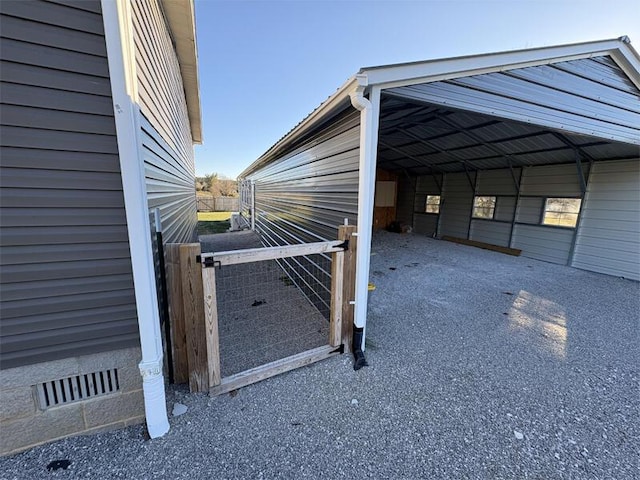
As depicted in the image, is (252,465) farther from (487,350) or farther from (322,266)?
(487,350)

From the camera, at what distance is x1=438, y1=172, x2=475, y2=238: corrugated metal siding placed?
32.6ft

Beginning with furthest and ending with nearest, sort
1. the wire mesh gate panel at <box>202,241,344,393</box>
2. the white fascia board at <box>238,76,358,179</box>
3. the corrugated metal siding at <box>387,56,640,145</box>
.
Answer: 1. the corrugated metal siding at <box>387,56,640,145</box>
2. the white fascia board at <box>238,76,358,179</box>
3. the wire mesh gate panel at <box>202,241,344,393</box>

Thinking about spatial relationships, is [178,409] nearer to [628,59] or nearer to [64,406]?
[64,406]

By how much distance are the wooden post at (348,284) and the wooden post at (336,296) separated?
4 centimetres

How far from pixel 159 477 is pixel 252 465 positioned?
1.73ft

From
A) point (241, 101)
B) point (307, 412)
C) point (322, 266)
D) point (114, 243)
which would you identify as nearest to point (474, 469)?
point (307, 412)

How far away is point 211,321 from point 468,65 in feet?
11.6

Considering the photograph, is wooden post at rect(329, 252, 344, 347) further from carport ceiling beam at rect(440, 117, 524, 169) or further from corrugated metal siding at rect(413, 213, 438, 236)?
corrugated metal siding at rect(413, 213, 438, 236)

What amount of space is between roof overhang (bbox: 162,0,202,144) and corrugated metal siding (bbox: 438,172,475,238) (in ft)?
30.8

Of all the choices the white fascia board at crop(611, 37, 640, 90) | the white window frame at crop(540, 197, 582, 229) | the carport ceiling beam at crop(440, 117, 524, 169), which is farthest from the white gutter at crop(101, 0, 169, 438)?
the white window frame at crop(540, 197, 582, 229)

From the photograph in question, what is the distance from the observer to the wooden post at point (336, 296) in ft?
8.57

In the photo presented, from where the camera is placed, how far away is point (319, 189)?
3832 mm

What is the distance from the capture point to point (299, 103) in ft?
44.6

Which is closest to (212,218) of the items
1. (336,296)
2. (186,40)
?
(186,40)
